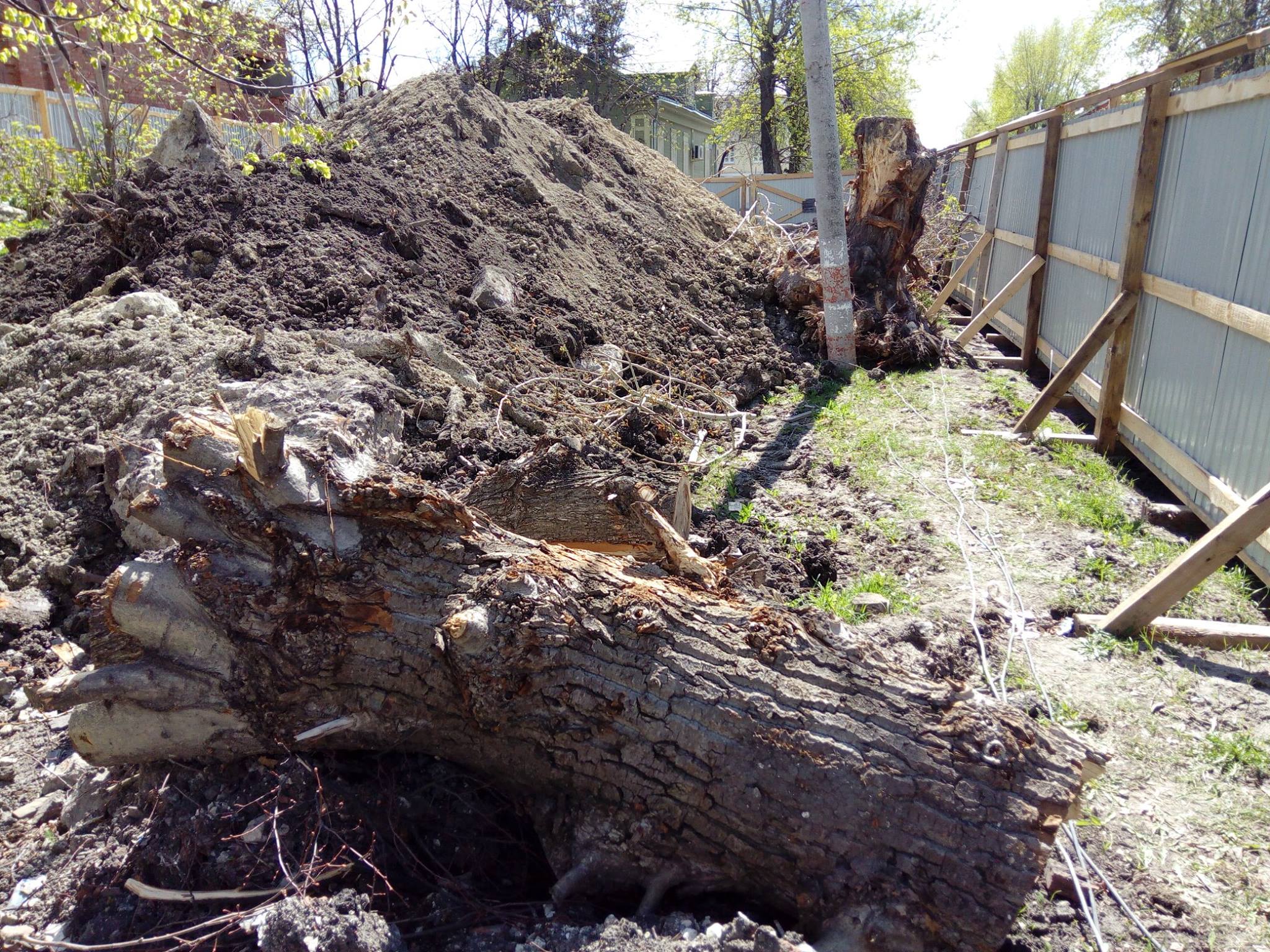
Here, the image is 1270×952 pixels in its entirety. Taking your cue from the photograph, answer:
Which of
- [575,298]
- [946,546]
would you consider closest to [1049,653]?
[946,546]

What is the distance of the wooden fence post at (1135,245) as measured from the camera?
5.09m

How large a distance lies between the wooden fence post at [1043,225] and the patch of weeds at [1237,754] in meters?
5.80

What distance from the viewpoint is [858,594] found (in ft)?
12.0

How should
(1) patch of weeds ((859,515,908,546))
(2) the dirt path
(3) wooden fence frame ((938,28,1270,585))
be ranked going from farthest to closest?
(1) patch of weeds ((859,515,908,546)) < (3) wooden fence frame ((938,28,1270,585)) < (2) the dirt path

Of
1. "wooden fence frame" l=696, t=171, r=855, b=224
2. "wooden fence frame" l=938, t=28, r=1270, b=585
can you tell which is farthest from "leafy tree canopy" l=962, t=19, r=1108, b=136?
"wooden fence frame" l=938, t=28, r=1270, b=585

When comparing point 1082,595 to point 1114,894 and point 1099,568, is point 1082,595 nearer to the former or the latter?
point 1099,568

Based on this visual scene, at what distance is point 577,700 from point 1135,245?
5161 millimetres

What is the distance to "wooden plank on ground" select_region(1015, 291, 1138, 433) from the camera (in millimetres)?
5293

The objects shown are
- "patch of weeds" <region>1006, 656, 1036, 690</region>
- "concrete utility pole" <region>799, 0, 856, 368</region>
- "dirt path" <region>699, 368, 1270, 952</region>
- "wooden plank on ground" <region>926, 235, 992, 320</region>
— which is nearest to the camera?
"dirt path" <region>699, 368, 1270, 952</region>

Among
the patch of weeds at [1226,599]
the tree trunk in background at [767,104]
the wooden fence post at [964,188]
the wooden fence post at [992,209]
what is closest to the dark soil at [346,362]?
the patch of weeds at [1226,599]

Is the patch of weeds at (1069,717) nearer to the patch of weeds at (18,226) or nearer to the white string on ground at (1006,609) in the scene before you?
the white string on ground at (1006,609)

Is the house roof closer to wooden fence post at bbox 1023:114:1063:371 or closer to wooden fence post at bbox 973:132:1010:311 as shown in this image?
wooden fence post at bbox 973:132:1010:311

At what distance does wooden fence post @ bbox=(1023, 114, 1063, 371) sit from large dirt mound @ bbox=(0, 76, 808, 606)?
2271mm

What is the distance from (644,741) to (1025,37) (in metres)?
47.8
